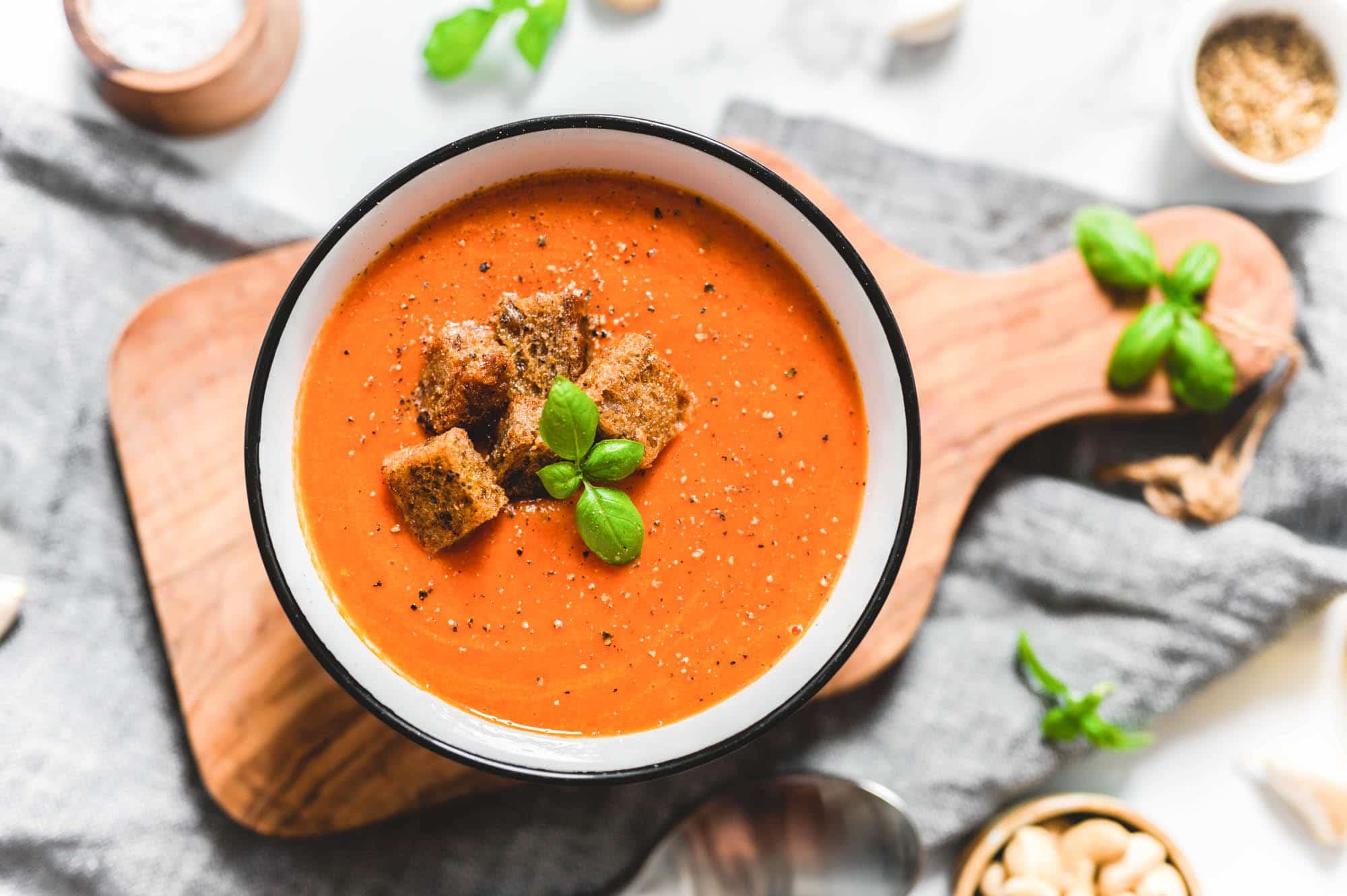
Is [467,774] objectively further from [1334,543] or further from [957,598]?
[1334,543]

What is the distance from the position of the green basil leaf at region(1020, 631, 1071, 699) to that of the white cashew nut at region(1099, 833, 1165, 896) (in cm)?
46

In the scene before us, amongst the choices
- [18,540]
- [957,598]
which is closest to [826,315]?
[957,598]

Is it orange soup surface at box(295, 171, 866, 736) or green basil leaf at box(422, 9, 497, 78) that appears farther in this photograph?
green basil leaf at box(422, 9, 497, 78)

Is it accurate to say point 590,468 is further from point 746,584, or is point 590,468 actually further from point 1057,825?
point 1057,825

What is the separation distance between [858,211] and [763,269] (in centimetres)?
83

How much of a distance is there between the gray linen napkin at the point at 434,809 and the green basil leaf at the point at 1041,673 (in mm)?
73

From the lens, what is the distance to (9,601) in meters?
3.12

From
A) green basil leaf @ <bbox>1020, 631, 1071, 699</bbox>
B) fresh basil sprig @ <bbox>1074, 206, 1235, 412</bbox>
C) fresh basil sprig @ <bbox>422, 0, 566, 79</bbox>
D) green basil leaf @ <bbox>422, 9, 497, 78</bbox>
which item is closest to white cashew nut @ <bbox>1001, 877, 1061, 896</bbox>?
green basil leaf @ <bbox>1020, 631, 1071, 699</bbox>

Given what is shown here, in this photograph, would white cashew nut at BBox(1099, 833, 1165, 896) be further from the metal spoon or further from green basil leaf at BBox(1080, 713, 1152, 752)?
the metal spoon

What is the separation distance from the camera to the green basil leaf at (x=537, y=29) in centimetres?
321

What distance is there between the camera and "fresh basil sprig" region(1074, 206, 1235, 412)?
2.97 meters

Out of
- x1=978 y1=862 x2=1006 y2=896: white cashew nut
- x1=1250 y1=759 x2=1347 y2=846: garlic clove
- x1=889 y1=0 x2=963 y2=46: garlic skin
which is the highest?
x1=889 y1=0 x2=963 y2=46: garlic skin

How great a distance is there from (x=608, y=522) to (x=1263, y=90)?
7.87 ft

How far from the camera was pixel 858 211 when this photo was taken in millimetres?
3305
